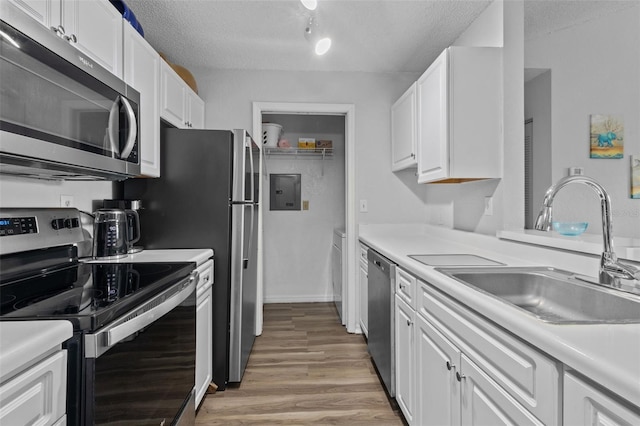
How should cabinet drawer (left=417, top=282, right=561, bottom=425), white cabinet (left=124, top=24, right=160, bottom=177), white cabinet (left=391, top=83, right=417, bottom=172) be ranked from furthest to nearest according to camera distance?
1. white cabinet (left=391, top=83, right=417, bottom=172)
2. white cabinet (left=124, top=24, right=160, bottom=177)
3. cabinet drawer (left=417, top=282, right=561, bottom=425)

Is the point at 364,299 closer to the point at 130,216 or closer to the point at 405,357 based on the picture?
the point at 405,357

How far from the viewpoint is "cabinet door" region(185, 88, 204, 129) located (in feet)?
8.41

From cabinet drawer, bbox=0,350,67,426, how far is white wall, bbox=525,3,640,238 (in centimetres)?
201

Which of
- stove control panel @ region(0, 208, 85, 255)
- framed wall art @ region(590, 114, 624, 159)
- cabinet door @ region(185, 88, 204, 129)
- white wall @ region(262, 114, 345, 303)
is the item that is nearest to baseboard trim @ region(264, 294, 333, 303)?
white wall @ region(262, 114, 345, 303)

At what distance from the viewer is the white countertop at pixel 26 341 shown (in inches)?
24.8

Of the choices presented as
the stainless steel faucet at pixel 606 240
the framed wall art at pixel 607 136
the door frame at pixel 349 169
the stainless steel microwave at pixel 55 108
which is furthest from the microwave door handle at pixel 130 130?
the framed wall art at pixel 607 136

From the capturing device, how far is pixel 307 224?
4.06m

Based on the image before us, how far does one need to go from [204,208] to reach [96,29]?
101 cm

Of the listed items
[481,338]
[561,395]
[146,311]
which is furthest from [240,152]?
[561,395]

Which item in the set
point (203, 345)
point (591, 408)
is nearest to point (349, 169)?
point (203, 345)

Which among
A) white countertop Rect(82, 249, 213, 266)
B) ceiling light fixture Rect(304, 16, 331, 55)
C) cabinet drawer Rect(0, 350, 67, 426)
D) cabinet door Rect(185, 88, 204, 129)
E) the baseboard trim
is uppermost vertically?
ceiling light fixture Rect(304, 16, 331, 55)

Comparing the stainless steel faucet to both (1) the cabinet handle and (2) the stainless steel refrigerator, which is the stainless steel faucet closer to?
(2) the stainless steel refrigerator

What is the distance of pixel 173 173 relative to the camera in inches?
81.8

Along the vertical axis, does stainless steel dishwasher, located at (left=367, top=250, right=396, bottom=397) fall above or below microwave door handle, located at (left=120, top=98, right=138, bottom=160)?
below
